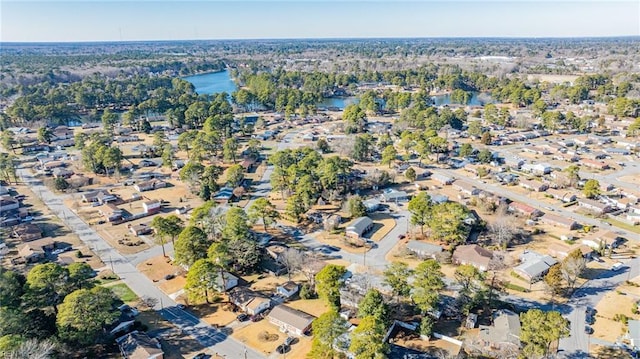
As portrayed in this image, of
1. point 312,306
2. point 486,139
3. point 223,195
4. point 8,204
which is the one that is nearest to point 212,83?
point 486,139

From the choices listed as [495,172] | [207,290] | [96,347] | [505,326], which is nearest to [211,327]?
[207,290]

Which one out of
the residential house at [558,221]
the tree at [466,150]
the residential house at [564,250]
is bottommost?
the residential house at [564,250]

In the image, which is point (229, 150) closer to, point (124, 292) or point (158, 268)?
point (158, 268)

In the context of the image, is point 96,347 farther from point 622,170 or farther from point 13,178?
point 622,170

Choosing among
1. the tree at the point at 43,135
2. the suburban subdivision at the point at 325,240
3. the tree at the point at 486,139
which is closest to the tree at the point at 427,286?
the suburban subdivision at the point at 325,240

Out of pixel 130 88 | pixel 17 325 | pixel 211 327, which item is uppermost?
pixel 130 88

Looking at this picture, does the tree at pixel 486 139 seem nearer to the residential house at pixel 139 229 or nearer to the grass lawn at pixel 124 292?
the residential house at pixel 139 229

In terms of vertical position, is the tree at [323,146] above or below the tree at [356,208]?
above
